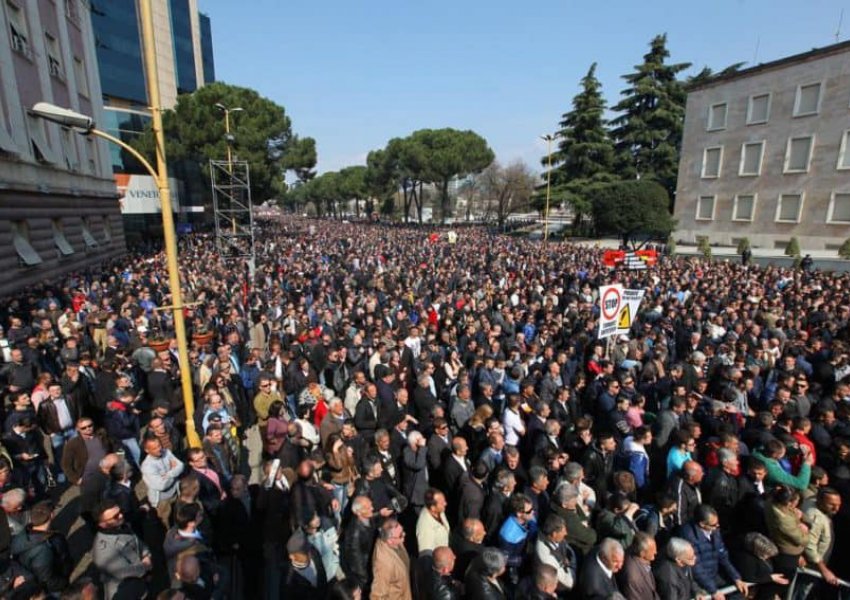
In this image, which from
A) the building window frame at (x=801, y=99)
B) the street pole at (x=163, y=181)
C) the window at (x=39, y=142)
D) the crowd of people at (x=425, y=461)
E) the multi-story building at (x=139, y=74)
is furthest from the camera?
the building window frame at (x=801, y=99)

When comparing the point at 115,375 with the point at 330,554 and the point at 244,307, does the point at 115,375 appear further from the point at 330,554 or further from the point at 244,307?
the point at 244,307

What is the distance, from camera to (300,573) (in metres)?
3.33

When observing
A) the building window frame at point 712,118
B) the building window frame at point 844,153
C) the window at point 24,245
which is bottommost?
the window at point 24,245

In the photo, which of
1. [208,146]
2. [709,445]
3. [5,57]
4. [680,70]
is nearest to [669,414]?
[709,445]

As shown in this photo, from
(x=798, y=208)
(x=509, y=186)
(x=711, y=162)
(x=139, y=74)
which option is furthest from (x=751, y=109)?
(x=139, y=74)

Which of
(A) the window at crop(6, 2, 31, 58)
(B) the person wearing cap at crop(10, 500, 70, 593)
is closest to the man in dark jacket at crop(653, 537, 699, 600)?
(B) the person wearing cap at crop(10, 500, 70, 593)

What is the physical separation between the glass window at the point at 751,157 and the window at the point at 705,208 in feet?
10.3

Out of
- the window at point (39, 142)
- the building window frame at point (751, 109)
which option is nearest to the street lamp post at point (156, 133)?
the window at point (39, 142)

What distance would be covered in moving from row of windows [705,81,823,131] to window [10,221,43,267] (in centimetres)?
4346

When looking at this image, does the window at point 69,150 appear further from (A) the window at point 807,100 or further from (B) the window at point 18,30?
(A) the window at point 807,100

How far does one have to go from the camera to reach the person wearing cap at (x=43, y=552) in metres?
3.19

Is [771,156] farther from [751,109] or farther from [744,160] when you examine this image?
[751,109]

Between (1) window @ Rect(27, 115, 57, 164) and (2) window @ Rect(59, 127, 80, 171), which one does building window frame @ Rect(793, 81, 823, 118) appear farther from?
(1) window @ Rect(27, 115, 57, 164)

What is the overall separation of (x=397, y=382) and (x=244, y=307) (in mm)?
6578
